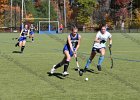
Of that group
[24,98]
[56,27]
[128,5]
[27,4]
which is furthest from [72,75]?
[27,4]

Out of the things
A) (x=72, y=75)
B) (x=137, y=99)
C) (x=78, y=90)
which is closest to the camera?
(x=137, y=99)

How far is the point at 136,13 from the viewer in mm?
81125

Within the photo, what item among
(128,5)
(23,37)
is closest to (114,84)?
(23,37)

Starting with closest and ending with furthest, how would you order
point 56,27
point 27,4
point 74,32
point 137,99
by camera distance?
point 137,99
point 74,32
point 56,27
point 27,4

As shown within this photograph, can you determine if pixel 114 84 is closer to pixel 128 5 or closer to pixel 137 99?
pixel 137 99

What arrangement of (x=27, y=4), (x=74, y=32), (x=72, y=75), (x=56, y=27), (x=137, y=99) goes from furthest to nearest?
(x=27, y=4)
(x=56, y=27)
(x=72, y=75)
(x=74, y=32)
(x=137, y=99)

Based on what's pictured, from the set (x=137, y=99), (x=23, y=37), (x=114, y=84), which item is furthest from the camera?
(x=23, y=37)

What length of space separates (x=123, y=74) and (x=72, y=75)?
189 cm

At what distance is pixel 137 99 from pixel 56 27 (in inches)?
2530

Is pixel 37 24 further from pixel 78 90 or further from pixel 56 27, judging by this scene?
pixel 78 90

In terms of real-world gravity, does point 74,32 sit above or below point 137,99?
above

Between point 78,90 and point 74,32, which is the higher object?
point 74,32

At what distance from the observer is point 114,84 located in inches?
486

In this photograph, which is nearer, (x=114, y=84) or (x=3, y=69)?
(x=114, y=84)
